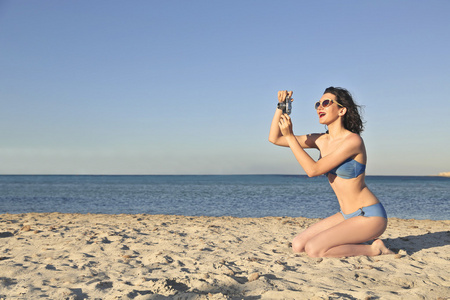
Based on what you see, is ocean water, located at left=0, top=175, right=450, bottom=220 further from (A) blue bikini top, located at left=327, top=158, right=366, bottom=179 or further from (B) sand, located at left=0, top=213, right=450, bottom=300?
(A) blue bikini top, located at left=327, top=158, right=366, bottom=179

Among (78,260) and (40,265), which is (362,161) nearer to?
A: (78,260)

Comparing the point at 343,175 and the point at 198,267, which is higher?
the point at 343,175

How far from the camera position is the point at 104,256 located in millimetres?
4090

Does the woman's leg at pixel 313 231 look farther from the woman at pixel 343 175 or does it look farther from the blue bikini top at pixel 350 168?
the blue bikini top at pixel 350 168

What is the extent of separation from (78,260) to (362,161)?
3.39 m

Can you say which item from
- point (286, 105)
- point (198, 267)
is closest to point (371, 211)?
point (286, 105)

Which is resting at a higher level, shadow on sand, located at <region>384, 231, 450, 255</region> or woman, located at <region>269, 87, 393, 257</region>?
woman, located at <region>269, 87, 393, 257</region>

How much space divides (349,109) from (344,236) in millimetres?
1496

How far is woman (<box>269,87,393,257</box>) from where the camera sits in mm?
3889

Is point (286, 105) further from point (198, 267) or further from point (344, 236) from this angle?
point (198, 267)

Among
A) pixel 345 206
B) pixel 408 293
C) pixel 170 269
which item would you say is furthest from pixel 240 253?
pixel 408 293

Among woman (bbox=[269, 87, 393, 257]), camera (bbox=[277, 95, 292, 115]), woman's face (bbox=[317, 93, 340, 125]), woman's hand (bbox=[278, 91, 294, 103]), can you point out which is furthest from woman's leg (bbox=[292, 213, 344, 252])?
woman's hand (bbox=[278, 91, 294, 103])

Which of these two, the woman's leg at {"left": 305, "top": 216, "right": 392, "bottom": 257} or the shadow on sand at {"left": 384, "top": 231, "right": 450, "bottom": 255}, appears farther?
the shadow on sand at {"left": 384, "top": 231, "right": 450, "bottom": 255}

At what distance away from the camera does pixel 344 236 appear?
13.3ft
